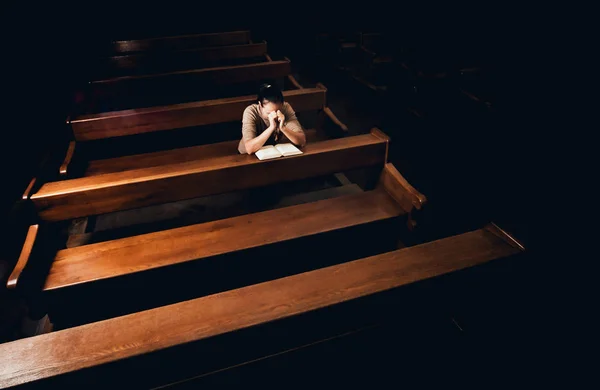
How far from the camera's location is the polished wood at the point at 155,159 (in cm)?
339

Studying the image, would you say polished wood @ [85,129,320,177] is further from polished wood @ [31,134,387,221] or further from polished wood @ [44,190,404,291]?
polished wood @ [44,190,404,291]

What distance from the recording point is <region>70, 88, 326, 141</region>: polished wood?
3.45m

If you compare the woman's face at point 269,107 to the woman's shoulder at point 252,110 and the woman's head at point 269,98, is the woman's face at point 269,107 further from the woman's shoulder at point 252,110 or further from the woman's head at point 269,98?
the woman's shoulder at point 252,110

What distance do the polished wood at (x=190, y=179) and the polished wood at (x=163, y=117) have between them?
1.16m

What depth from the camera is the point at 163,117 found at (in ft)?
11.9

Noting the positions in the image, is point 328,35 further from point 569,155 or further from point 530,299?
point 530,299

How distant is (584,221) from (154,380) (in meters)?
3.17

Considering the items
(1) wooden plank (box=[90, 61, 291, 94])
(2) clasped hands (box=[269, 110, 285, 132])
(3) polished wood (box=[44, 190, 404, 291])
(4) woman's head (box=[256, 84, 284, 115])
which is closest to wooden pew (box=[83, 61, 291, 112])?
(1) wooden plank (box=[90, 61, 291, 94])

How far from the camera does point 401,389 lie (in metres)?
2.00

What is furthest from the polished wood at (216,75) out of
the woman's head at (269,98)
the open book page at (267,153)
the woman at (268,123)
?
the open book page at (267,153)

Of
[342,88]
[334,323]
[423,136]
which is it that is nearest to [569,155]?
[423,136]

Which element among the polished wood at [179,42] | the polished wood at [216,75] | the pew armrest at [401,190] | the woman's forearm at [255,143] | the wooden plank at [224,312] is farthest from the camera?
the polished wood at [179,42]

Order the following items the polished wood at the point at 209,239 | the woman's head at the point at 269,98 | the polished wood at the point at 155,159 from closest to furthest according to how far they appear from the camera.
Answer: the polished wood at the point at 209,239 < the woman's head at the point at 269,98 < the polished wood at the point at 155,159

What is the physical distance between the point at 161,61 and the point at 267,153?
3477 mm
